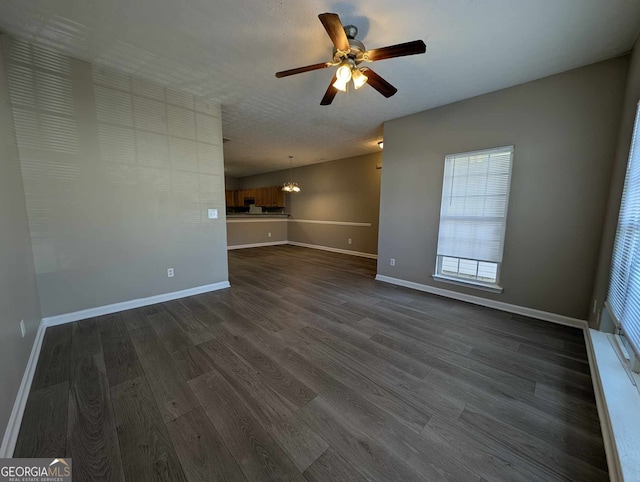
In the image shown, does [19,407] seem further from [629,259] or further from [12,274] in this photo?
[629,259]

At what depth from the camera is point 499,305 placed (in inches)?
114

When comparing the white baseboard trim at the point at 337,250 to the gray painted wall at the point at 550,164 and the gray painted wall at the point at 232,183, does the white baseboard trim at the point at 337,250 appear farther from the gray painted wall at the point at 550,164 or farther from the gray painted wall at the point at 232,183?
the gray painted wall at the point at 232,183

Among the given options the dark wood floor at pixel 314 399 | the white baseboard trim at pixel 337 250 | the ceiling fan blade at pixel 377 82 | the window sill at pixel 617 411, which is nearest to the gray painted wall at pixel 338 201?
the white baseboard trim at pixel 337 250

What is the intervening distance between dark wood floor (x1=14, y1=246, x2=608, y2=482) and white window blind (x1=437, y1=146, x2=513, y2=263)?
89 centimetres

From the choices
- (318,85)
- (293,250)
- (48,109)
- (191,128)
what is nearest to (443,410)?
(318,85)

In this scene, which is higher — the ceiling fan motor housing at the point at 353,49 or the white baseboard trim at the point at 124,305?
the ceiling fan motor housing at the point at 353,49

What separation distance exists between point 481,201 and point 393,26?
2.22 m

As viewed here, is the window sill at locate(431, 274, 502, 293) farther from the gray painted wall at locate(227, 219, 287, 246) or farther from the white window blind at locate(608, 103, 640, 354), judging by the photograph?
the gray painted wall at locate(227, 219, 287, 246)

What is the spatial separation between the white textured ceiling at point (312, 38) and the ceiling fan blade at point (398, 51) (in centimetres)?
29

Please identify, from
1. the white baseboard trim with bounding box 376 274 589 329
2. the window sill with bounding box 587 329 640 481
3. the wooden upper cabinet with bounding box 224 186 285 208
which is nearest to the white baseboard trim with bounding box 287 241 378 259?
the wooden upper cabinet with bounding box 224 186 285 208

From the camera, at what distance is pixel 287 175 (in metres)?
8.12

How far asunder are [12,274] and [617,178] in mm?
4810

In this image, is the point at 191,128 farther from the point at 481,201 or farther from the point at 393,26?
the point at 481,201

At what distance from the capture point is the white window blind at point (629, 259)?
1.43 m
